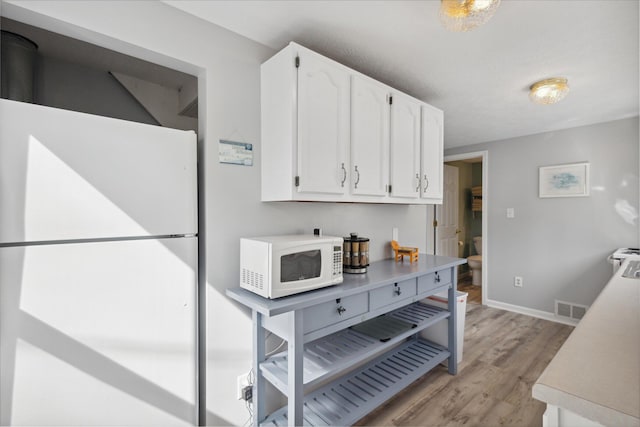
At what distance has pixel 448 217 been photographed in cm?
494

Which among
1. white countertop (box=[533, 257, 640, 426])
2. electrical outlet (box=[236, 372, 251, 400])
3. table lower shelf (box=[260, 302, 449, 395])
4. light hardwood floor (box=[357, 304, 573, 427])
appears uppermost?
white countertop (box=[533, 257, 640, 426])

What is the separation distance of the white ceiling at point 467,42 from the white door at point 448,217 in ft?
7.42

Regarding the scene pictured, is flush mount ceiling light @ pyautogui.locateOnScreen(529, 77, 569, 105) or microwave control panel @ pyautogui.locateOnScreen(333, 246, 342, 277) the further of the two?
flush mount ceiling light @ pyautogui.locateOnScreen(529, 77, 569, 105)

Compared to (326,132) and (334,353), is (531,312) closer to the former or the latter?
(334,353)

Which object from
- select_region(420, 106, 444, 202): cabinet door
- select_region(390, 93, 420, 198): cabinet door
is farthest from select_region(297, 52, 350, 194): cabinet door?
select_region(420, 106, 444, 202): cabinet door

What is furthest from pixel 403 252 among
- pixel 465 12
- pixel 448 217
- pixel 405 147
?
pixel 448 217

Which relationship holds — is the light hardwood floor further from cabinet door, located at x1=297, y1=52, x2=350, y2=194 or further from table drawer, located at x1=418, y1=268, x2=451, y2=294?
cabinet door, located at x1=297, y1=52, x2=350, y2=194

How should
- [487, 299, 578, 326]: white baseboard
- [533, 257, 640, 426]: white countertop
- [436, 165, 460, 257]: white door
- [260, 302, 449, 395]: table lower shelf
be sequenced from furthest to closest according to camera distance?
[436, 165, 460, 257]: white door
[487, 299, 578, 326]: white baseboard
[260, 302, 449, 395]: table lower shelf
[533, 257, 640, 426]: white countertop

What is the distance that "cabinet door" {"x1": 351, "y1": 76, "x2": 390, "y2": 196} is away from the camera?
6.12 ft

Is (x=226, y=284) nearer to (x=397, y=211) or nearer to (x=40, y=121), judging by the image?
(x=40, y=121)

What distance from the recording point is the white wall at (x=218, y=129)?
137cm

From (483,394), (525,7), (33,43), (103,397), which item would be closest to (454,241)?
(483,394)

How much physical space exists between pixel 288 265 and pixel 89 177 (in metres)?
0.91

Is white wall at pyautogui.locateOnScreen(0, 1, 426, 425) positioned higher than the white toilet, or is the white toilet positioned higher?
white wall at pyautogui.locateOnScreen(0, 1, 426, 425)
